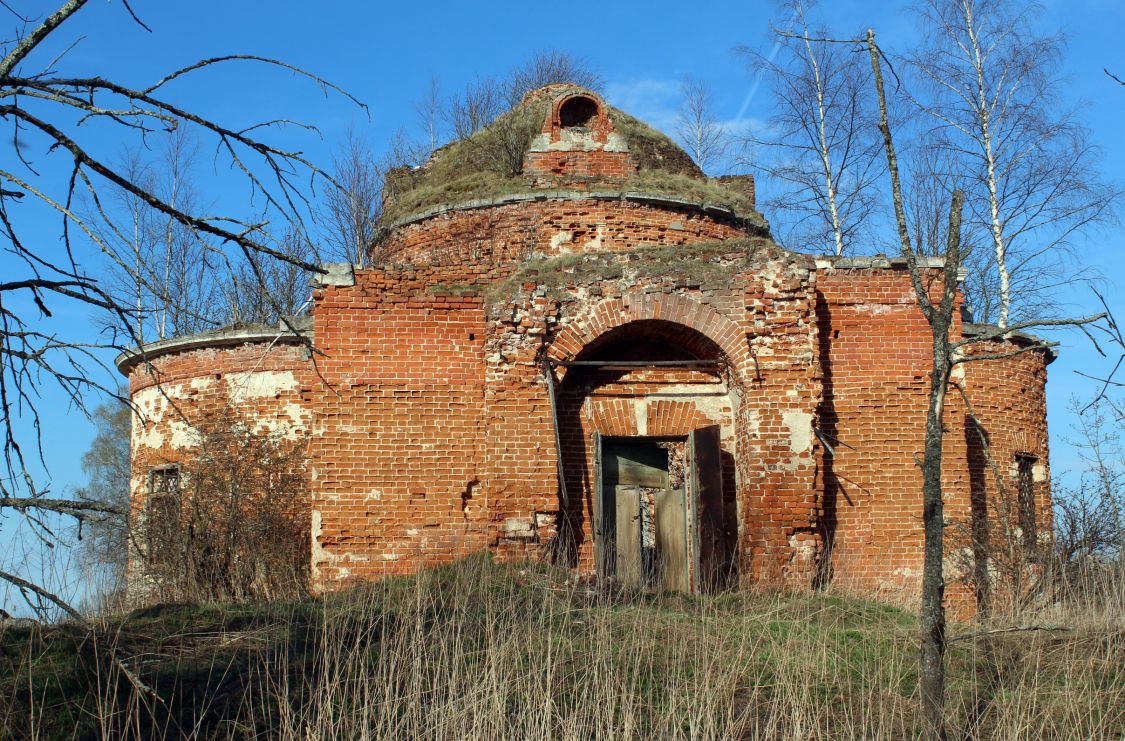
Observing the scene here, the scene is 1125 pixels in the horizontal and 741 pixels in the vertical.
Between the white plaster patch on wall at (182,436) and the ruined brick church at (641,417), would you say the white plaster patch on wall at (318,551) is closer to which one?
the ruined brick church at (641,417)

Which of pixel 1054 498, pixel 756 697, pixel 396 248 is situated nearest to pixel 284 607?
pixel 756 697

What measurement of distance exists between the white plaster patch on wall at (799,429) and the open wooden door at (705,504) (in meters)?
0.71

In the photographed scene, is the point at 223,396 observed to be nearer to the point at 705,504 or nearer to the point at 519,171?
the point at 519,171

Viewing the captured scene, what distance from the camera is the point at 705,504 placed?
9.84 metres

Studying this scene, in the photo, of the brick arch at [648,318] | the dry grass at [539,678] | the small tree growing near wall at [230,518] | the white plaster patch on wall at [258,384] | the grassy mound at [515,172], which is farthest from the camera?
the grassy mound at [515,172]

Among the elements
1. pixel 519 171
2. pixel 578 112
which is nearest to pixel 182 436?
pixel 519 171

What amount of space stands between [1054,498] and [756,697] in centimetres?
699

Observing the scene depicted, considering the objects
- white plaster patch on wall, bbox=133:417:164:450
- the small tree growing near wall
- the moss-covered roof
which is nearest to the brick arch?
the moss-covered roof

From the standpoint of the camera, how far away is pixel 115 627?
6.77m

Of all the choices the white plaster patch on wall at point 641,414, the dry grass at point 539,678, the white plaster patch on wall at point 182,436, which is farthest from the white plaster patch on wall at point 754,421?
the white plaster patch on wall at point 182,436

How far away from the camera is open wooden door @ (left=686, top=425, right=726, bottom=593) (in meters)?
9.65

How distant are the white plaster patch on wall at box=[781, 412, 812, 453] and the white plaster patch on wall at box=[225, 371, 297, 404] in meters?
5.70

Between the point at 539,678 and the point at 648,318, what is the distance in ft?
17.4

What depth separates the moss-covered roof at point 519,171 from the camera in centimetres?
1242
